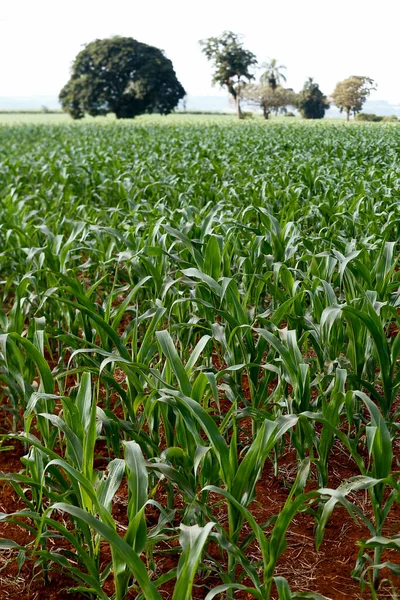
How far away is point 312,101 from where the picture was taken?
88.5m

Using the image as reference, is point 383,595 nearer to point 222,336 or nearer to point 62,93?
point 222,336

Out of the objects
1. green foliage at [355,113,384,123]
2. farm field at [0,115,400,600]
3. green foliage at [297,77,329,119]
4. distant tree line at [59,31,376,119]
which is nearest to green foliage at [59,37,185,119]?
distant tree line at [59,31,376,119]

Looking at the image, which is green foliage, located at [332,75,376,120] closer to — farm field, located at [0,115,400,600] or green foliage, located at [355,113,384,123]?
green foliage, located at [355,113,384,123]

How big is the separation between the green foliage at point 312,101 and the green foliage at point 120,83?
34594mm

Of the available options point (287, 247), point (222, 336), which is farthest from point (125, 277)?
point (222, 336)

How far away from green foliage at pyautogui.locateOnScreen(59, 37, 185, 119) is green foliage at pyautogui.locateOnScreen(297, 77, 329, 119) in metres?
34.6

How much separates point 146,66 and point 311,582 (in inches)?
2364

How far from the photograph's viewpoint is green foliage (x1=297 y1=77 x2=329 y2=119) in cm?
8781

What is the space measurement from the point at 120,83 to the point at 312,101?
39514 mm

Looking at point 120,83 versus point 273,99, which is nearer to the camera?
point 120,83

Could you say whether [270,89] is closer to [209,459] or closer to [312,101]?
[312,101]

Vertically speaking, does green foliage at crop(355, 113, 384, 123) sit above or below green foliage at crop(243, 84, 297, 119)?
below

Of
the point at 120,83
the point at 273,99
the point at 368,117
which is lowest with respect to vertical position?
the point at 368,117

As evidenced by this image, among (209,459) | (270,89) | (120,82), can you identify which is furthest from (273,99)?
(209,459)
